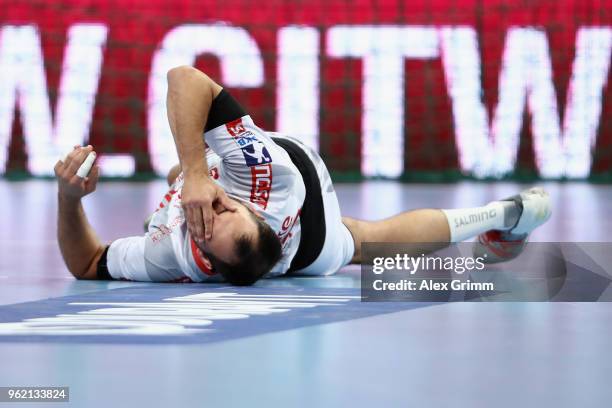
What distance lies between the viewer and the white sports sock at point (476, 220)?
10.9 feet

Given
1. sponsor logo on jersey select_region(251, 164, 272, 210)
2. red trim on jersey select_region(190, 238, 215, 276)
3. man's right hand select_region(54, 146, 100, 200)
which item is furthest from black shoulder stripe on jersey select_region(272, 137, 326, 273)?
man's right hand select_region(54, 146, 100, 200)

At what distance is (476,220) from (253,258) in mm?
999

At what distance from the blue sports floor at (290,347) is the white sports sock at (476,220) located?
1.83 ft

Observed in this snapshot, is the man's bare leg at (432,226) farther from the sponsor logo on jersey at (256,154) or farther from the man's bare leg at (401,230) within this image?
the sponsor logo on jersey at (256,154)

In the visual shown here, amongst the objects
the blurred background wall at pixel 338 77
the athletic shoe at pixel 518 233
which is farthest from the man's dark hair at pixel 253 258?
the blurred background wall at pixel 338 77

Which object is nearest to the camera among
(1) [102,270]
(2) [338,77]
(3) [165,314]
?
(3) [165,314]

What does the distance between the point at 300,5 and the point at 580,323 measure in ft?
23.8

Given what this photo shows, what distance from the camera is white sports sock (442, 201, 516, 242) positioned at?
3326 millimetres

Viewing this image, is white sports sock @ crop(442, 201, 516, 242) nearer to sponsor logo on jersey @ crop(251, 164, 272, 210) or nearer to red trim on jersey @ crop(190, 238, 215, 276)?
sponsor logo on jersey @ crop(251, 164, 272, 210)

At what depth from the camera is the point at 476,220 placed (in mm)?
3344

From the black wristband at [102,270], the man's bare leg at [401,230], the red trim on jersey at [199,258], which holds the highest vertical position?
the man's bare leg at [401,230]

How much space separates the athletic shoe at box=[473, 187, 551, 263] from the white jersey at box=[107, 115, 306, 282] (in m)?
0.79

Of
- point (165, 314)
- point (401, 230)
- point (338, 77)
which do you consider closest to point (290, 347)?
point (165, 314)

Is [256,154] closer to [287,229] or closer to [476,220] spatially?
[287,229]
